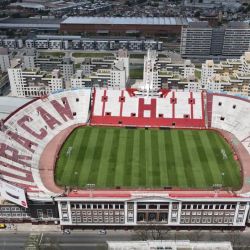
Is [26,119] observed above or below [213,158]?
above

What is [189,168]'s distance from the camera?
6209 centimetres

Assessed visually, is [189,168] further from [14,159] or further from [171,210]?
[14,159]

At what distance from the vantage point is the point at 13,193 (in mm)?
49156

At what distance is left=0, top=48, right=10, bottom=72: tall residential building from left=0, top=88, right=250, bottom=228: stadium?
41688 millimetres

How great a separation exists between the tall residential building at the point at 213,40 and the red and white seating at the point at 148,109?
52142mm

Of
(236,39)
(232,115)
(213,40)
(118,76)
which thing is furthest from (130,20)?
(232,115)

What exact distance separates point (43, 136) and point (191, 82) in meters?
46.1

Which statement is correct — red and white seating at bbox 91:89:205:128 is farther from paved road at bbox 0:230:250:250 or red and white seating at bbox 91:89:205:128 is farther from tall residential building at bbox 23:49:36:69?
tall residential building at bbox 23:49:36:69

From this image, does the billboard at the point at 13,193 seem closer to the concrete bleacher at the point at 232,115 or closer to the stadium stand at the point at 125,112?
the stadium stand at the point at 125,112

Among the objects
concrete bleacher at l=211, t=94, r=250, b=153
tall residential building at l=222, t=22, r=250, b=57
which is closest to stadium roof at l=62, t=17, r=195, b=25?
tall residential building at l=222, t=22, r=250, b=57

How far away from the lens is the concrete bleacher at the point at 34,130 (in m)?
56.3

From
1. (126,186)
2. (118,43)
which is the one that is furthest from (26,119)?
(118,43)

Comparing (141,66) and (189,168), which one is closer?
(189,168)

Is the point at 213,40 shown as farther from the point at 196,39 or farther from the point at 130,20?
the point at 130,20
